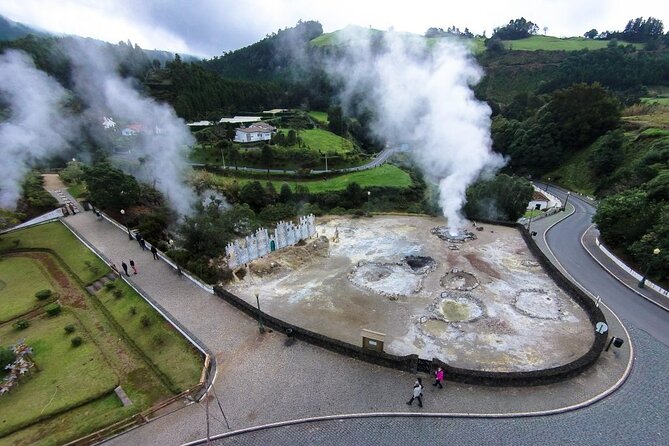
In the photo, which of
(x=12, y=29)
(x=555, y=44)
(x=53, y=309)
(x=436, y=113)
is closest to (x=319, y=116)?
(x=436, y=113)

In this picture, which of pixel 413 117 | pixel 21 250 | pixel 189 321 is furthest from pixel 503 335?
pixel 413 117

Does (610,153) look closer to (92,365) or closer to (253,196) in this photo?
(253,196)

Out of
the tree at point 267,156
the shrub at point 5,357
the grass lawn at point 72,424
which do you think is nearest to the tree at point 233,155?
the tree at point 267,156

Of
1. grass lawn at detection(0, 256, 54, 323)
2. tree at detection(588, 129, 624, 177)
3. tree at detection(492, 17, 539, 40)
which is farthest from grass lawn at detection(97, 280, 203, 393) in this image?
tree at detection(492, 17, 539, 40)

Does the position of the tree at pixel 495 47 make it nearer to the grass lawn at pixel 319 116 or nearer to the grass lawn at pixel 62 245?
the grass lawn at pixel 319 116

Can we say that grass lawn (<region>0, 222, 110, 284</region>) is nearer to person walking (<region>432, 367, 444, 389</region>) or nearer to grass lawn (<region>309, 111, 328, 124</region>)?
person walking (<region>432, 367, 444, 389</region>)

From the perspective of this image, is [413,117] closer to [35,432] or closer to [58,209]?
[58,209]
